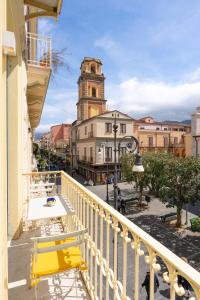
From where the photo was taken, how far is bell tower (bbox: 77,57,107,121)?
3322cm

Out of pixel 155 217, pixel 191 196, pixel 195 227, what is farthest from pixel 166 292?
pixel 155 217

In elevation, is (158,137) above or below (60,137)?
below

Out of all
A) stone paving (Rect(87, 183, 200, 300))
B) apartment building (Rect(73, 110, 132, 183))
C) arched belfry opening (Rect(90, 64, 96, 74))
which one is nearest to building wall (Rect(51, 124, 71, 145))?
arched belfry opening (Rect(90, 64, 96, 74))

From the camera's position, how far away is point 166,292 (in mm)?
7105

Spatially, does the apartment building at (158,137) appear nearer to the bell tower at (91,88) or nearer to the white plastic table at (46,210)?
the bell tower at (91,88)

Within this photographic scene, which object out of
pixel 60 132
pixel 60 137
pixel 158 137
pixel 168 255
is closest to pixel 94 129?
pixel 158 137

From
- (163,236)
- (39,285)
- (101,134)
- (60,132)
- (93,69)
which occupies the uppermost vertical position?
(93,69)

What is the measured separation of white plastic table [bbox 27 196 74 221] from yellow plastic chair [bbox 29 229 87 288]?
84cm

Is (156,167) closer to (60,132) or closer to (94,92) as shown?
(94,92)

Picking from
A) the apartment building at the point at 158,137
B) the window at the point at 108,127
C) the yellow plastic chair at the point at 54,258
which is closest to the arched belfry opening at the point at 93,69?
the apartment building at the point at 158,137

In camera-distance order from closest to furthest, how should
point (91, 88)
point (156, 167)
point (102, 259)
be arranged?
point (102, 259) → point (156, 167) → point (91, 88)

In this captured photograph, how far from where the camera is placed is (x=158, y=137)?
120ft

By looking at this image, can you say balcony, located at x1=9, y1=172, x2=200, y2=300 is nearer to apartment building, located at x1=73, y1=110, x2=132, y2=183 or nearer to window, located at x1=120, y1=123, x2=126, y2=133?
apartment building, located at x1=73, y1=110, x2=132, y2=183

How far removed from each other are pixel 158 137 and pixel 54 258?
1421 inches
